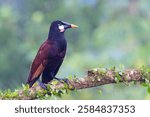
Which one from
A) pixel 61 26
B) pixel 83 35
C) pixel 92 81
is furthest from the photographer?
pixel 83 35

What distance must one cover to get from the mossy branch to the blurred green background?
7973mm

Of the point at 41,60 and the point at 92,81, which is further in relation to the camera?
the point at 41,60

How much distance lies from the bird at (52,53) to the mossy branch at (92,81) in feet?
0.93

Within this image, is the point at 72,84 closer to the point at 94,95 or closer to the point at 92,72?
the point at 92,72

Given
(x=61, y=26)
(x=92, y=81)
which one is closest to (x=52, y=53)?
(x=61, y=26)

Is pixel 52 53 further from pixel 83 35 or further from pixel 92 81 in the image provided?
pixel 83 35

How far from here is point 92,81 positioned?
6762 millimetres

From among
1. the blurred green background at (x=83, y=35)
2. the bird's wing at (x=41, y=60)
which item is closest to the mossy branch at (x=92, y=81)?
the bird's wing at (x=41, y=60)

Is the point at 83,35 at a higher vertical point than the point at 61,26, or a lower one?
higher

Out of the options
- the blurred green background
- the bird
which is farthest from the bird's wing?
the blurred green background

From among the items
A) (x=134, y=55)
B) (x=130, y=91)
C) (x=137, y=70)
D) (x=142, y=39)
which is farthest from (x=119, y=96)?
(x=137, y=70)

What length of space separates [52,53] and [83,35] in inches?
498

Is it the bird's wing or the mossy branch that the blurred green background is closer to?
the bird's wing

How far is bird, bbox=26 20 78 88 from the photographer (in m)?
7.07
